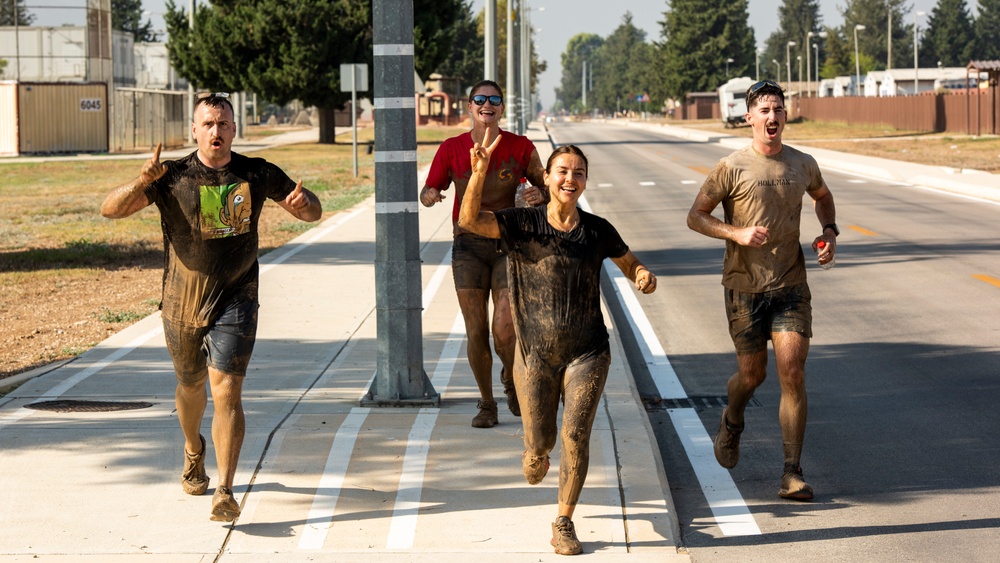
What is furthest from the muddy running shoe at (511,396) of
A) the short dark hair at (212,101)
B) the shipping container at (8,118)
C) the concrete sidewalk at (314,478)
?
the shipping container at (8,118)

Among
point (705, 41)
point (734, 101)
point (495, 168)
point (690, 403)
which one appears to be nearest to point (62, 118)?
point (690, 403)

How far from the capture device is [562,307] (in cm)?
581

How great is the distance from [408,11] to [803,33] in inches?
7783

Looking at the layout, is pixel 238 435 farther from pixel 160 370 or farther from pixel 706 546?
pixel 160 370

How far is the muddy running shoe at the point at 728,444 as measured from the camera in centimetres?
719

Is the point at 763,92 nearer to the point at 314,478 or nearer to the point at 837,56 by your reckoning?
the point at 314,478

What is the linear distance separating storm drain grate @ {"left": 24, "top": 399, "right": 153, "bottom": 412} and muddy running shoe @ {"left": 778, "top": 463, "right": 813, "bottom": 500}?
3981 millimetres

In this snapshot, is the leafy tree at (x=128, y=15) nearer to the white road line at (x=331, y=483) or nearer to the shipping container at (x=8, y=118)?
the shipping container at (x=8, y=118)

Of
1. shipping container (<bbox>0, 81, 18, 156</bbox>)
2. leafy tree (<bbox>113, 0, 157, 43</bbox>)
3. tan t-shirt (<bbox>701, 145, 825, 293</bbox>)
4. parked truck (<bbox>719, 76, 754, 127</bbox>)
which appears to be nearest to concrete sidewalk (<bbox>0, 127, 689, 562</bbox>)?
tan t-shirt (<bbox>701, 145, 825, 293</bbox>)

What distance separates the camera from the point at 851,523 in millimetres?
6457

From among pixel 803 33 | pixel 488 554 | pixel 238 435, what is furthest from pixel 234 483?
pixel 803 33

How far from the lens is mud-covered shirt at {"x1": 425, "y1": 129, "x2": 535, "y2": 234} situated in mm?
7637

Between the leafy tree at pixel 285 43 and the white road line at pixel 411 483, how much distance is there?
154 ft

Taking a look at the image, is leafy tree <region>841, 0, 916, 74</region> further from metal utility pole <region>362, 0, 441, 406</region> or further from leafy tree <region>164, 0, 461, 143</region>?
metal utility pole <region>362, 0, 441, 406</region>
